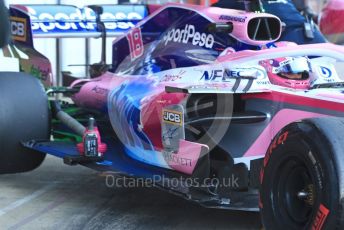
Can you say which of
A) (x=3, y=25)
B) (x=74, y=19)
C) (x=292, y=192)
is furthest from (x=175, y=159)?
(x=74, y=19)

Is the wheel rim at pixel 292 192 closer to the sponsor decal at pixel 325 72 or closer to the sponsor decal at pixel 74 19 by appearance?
the sponsor decal at pixel 325 72

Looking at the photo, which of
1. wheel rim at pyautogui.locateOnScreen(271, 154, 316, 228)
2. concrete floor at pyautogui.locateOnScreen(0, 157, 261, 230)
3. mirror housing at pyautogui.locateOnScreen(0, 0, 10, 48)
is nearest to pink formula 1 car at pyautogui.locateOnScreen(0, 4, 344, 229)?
wheel rim at pyautogui.locateOnScreen(271, 154, 316, 228)

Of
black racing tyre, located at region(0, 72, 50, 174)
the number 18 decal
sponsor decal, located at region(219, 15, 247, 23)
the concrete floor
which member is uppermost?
sponsor decal, located at region(219, 15, 247, 23)

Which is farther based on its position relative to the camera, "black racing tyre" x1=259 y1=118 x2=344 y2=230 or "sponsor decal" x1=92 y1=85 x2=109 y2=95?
"sponsor decal" x1=92 y1=85 x2=109 y2=95

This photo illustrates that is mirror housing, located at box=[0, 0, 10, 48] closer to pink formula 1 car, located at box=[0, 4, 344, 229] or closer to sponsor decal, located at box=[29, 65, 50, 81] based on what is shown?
pink formula 1 car, located at box=[0, 4, 344, 229]

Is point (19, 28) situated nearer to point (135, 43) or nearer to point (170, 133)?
point (135, 43)

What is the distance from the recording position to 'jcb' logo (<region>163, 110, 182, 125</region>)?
4.28m

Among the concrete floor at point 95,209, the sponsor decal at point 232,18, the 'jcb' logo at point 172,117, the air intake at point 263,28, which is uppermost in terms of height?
the sponsor decal at point 232,18

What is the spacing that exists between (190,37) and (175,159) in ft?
3.41

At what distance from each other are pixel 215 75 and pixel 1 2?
66.2 inches

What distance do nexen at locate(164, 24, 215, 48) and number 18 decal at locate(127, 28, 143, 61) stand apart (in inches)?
17.9

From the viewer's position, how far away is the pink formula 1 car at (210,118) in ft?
10.6

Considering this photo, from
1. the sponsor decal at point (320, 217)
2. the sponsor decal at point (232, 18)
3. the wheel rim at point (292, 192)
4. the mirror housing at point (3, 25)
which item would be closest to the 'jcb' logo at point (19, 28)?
the mirror housing at point (3, 25)

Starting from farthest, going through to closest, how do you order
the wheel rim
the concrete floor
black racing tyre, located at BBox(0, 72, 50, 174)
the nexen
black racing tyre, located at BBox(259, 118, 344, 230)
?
black racing tyre, located at BBox(0, 72, 50, 174), the nexen, the concrete floor, the wheel rim, black racing tyre, located at BBox(259, 118, 344, 230)
